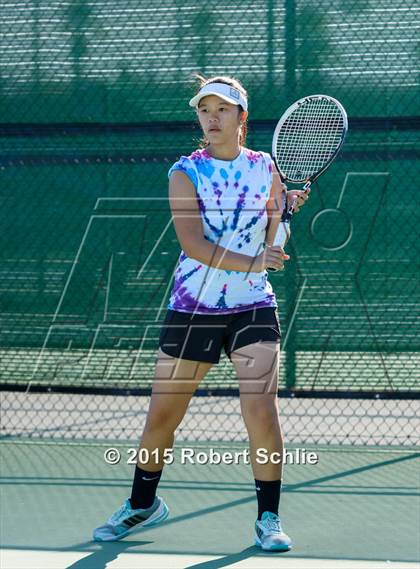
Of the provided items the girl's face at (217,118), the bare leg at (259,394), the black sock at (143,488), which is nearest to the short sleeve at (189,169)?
the girl's face at (217,118)

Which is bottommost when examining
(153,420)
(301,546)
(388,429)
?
(301,546)

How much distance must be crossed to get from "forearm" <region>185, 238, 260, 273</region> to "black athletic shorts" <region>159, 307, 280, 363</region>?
7.3 inches

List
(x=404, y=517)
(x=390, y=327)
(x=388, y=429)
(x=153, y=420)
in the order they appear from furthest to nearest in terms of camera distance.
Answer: (x=388, y=429) < (x=390, y=327) < (x=404, y=517) < (x=153, y=420)

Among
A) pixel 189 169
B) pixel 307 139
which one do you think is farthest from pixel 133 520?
pixel 307 139

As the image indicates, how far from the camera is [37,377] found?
6035mm

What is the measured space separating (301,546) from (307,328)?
2148mm

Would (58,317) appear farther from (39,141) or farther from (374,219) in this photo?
(374,219)

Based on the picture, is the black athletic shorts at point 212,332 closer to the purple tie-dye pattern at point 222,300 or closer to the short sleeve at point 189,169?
the purple tie-dye pattern at point 222,300

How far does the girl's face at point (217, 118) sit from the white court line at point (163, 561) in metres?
1.40

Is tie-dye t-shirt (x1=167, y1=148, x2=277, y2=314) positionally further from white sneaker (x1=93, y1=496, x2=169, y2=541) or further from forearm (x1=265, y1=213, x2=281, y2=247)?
white sneaker (x1=93, y1=496, x2=169, y2=541)

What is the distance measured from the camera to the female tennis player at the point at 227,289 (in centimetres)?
355

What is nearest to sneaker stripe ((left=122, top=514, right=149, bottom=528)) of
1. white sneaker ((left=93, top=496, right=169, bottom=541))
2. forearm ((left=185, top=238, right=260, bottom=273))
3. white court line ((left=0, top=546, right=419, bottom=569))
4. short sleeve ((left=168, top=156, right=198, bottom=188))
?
white sneaker ((left=93, top=496, right=169, bottom=541))

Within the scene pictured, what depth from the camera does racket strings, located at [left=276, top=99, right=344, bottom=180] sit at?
417 centimetres

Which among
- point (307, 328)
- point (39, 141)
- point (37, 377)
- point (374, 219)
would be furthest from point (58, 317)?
point (374, 219)
